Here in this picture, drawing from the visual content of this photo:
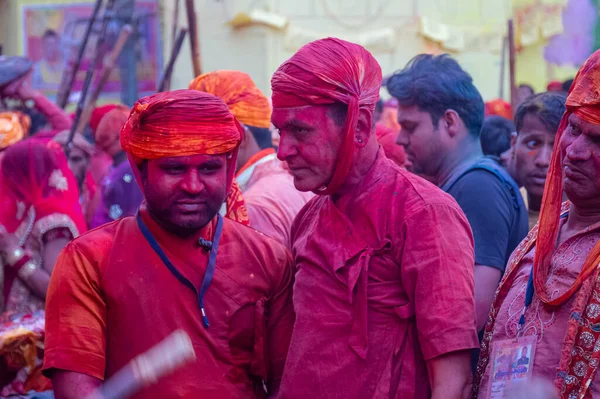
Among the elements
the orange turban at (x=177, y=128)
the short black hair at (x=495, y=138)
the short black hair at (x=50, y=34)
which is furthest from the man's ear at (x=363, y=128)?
the short black hair at (x=50, y=34)

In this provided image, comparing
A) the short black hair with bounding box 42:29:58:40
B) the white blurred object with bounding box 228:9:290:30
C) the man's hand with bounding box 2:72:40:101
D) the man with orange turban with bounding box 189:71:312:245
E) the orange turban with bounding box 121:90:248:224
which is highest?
the orange turban with bounding box 121:90:248:224

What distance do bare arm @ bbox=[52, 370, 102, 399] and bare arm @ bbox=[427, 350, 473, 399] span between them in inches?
42.3

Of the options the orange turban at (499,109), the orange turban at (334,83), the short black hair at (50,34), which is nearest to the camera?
the orange turban at (334,83)

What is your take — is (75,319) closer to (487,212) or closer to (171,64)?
(487,212)

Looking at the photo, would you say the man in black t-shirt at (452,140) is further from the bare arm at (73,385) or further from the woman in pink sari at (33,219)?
the woman in pink sari at (33,219)

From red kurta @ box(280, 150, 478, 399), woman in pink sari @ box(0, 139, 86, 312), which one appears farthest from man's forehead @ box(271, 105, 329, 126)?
woman in pink sari @ box(0, 139, 86, 312)

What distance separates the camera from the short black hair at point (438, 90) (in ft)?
13.6

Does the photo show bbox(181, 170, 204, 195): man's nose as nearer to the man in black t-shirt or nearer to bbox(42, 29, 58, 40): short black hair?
the man in black t-shirt

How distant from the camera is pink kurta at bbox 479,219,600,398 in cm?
261

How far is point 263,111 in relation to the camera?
499 centimetres

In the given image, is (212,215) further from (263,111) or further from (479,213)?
(263,111)

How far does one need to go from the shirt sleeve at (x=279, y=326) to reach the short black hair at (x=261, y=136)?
1.84 meters

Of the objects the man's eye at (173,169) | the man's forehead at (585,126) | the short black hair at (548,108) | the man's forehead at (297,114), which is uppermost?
the man's forehead at (585,126)

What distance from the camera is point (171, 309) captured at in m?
3.06
